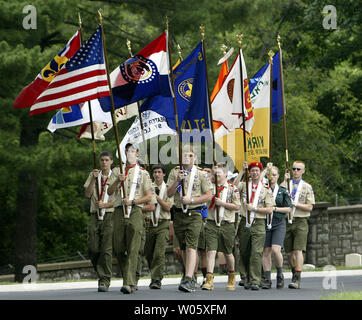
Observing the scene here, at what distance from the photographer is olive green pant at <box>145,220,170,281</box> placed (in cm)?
1550

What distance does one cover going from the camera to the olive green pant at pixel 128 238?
14375 mm

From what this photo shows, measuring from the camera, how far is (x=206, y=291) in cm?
1497

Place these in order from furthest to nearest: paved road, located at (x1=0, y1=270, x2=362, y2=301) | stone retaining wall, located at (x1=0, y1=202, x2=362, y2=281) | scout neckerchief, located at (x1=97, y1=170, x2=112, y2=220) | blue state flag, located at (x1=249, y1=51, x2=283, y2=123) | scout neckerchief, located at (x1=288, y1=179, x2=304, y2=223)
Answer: stone retaining wall, located at (x1=0, y1=202, x2=362, y2=281) < blue state flag, located at (x1=249, y1=51, x2=283, y2=123) < scout neckerchief, located at (x1=288, y1=179, x2=304, y2=223) < scout neckerchief, located at (x1=97, y1=170, x2=112, y2=220) < paved road, located at (x1=0, y1=270, x2=362, y2=301)

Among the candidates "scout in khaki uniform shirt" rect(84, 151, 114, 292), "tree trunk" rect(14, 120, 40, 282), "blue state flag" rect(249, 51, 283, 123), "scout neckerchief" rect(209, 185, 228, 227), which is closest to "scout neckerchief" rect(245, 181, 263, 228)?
"scout neckerchief" rect(209, 185, 228, 227)

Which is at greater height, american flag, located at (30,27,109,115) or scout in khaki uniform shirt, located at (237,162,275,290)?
american flag, located at (30,27,109,115)

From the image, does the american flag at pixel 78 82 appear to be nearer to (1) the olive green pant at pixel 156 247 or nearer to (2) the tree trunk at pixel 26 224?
(1) the olive green pant at pixel 156 247

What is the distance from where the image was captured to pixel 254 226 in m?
15.8

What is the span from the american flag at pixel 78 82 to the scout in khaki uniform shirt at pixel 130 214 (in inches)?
39.5

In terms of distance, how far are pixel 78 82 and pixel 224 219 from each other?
3.10 m

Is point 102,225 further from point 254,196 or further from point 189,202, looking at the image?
point 254,196

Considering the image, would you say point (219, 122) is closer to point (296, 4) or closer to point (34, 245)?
point (34, 245)

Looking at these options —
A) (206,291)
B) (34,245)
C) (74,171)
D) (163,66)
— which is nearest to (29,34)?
A: (74,171)

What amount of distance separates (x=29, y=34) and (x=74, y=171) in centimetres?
341

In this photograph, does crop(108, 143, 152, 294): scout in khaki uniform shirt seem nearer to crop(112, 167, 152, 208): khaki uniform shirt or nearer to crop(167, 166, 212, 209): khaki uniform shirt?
crop(112, 167, 152, 208): khaki uniform shirt
